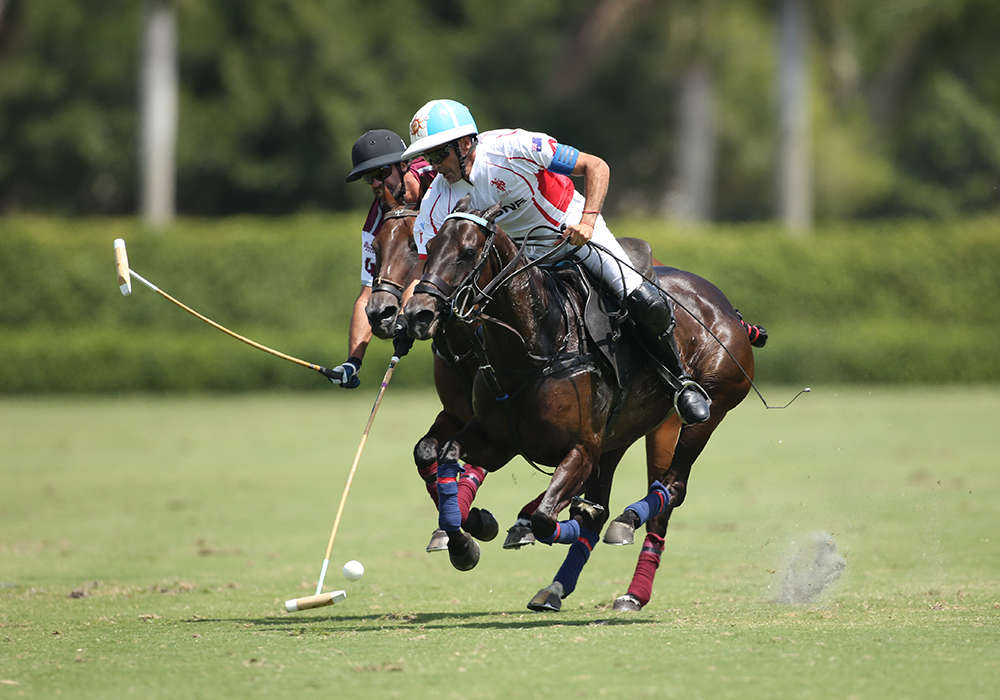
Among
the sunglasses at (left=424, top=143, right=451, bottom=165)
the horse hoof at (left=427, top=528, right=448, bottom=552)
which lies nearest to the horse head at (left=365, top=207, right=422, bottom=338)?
the sunglasses at (left=424, top=143, right=451, bottom=165)

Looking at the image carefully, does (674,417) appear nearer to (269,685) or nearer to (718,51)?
(269,685)

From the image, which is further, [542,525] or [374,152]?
[374,152]

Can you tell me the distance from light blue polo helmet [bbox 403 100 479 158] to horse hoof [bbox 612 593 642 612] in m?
2.67

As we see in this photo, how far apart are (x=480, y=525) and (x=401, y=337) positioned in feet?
3.44

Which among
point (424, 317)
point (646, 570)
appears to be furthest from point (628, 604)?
point (424, 317)

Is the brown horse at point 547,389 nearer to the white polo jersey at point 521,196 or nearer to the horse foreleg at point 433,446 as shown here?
the horse foreleg at point 433,446

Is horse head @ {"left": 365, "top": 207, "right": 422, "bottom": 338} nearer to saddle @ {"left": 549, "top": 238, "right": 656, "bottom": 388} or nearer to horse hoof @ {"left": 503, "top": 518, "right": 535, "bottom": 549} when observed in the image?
saddle @ {"left": 549, "top": 238, "right": 656, "bottom": 388}

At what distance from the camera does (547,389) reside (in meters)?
7.17

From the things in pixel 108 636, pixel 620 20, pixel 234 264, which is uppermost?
pixel 620 20

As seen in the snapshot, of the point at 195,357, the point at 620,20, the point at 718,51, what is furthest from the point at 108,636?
the point at 718,51

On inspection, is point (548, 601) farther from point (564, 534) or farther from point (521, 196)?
point (521, 196)

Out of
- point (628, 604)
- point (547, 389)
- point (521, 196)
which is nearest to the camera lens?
point (547, 389)

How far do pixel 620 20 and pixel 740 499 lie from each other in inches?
819

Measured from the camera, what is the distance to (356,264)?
91.6 feet
